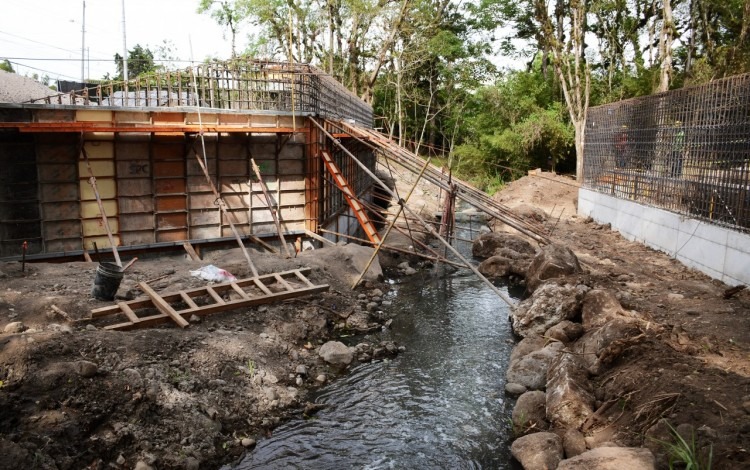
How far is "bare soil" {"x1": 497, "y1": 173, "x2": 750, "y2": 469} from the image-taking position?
19.3 feet

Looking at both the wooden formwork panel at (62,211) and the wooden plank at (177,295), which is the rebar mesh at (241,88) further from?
the wooden plank at (177,295)

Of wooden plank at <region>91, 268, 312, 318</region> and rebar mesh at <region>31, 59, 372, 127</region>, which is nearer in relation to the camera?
wooden plank at <region>91, 268, 312, 318</region>

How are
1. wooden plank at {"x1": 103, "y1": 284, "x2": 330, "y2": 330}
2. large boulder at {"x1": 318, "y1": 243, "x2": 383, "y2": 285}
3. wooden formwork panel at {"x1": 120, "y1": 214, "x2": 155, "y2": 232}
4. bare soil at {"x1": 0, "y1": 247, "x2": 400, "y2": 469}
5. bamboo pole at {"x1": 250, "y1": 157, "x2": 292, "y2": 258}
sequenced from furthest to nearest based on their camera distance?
bamboo pole at {"x1": 250, "y1": 157, "x2": 292, "y2": 258}, wooden formwork panel at {"x1": 120, "y1": 214, "x2": 155, "y2": 232}, large boulder at {"x1": 318, "y1": 243, "x2": 383, "y2": 285}, wooden plank at {"x1": 103, "y1": 284, "x2": 330, "y2": 330}, bare soil at {"x1": 0, "y1": 247, "x2": 400, "y2": 469}

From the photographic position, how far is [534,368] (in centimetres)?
898

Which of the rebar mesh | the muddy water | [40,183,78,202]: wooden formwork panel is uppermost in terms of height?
the rebar mesh

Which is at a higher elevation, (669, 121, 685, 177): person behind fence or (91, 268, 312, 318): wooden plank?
(669, 121, 685, 177): person behind fence

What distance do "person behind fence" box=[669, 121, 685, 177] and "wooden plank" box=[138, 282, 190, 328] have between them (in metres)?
13.1

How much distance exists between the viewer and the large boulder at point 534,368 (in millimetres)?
8820

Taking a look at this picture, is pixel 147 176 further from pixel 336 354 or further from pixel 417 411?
pixel 417 411

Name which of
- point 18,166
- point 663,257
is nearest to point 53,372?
point 18,166

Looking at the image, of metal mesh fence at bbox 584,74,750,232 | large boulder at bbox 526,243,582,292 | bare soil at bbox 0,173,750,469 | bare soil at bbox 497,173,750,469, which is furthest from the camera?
large boulder at bbox 526,243,582,292

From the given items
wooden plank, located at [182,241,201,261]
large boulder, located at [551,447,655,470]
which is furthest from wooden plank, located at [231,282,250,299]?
large boulder, located at [551,447,655,470]

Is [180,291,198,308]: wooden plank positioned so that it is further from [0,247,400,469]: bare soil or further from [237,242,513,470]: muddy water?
[237,242,513,470]: muddy water

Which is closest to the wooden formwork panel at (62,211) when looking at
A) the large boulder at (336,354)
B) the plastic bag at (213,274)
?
the plastic bag at (213,274)
